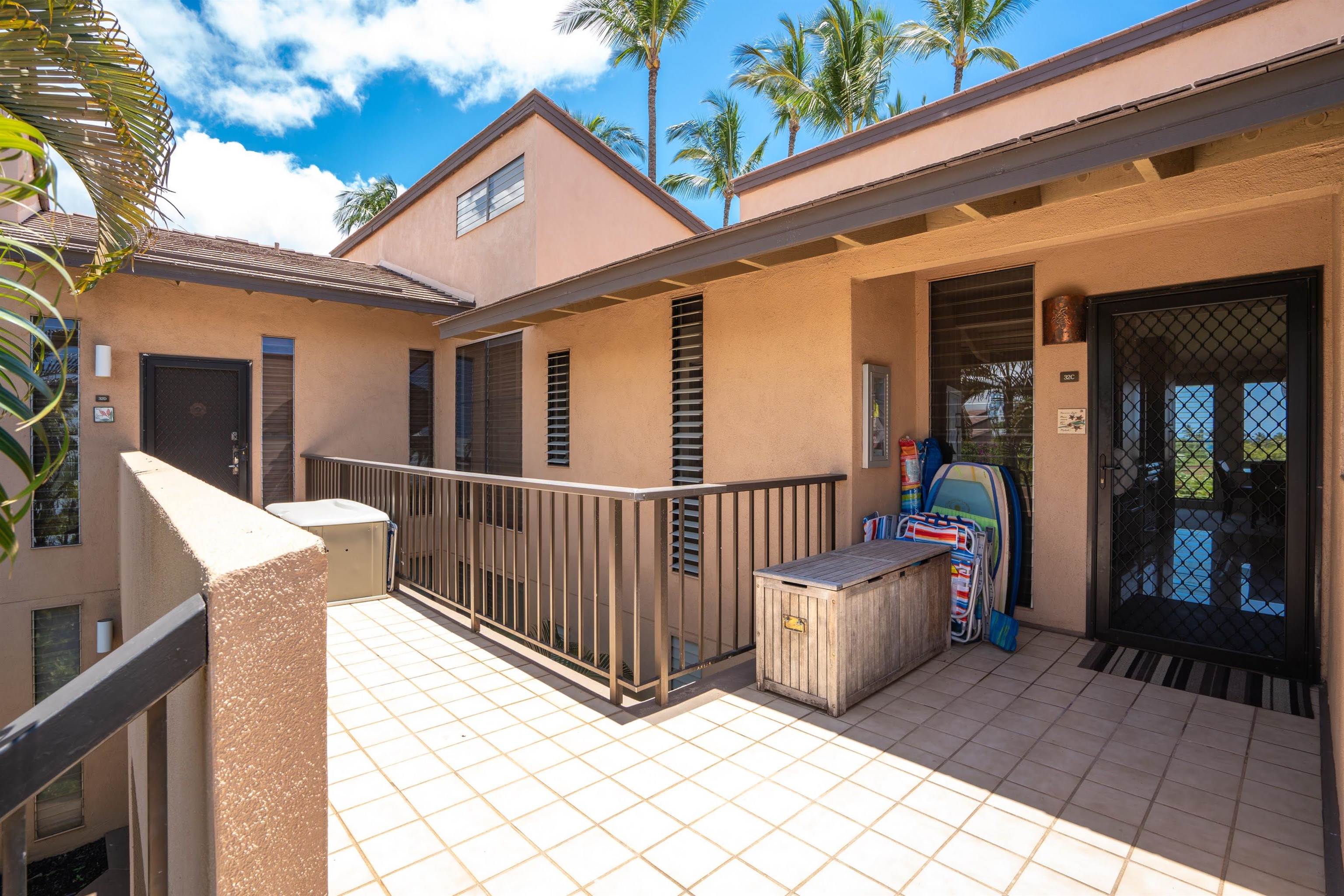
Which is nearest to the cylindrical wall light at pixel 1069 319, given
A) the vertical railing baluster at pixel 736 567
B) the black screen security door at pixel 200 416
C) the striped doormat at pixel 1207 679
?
the striped doormat at pixel 1207 679

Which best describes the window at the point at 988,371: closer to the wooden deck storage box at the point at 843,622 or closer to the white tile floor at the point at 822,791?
the wooden deck storage box at the point at 843,622

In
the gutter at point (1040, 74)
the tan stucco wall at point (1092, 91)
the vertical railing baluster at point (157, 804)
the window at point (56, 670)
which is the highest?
the gutter at point (1040, 74)

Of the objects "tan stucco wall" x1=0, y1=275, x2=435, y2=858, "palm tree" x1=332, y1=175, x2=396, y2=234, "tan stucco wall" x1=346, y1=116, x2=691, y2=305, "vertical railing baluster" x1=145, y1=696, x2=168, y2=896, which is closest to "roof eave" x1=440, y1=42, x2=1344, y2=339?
"vertical railing baluster" x1=145, y1=696, x2=168, y2=896

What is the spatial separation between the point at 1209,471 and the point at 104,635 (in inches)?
341

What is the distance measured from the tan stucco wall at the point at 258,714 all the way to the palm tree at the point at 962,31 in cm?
1601

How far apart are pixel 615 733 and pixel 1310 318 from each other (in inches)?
163

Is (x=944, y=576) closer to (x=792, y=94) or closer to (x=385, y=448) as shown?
(x=385, y=448)

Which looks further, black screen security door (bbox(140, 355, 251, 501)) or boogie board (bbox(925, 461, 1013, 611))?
black screen security door (bbox(140, 355, 251, 501))

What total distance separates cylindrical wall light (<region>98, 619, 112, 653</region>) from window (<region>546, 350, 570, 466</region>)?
4221mm

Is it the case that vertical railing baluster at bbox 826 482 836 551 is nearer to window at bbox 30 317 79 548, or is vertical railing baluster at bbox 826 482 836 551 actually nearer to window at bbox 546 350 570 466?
window at bbox 546 350 570 466

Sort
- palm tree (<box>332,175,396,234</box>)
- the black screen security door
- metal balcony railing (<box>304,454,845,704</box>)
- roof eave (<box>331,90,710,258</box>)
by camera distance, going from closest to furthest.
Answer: metal balcony railing (<box>304,454,845,704</box>) → the black screen security door → roof eave (<box>331,90,710,258</box>) → palm tree (<box>332,175,396,234</box>)

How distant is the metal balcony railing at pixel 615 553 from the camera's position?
311 cm

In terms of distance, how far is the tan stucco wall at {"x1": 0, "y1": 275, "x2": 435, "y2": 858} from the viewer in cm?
564

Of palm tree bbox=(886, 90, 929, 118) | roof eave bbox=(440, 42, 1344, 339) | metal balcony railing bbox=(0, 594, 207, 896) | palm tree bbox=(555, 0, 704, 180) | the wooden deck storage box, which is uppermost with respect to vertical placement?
palm tree bbox=(555, 0, 704, 180)
